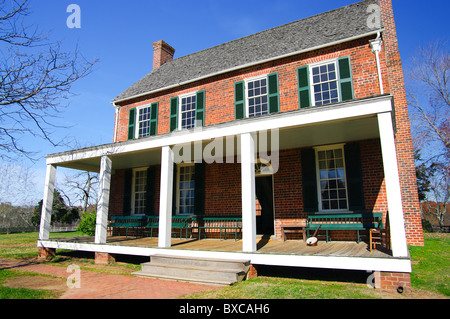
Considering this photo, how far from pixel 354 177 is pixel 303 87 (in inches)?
128

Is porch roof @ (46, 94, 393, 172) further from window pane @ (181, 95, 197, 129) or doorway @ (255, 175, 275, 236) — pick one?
window pane @ (181, 95, 197, 129)

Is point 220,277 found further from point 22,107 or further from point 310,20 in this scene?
point 310,20

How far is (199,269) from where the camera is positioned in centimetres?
632

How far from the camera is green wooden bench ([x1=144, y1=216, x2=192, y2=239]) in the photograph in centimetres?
1023

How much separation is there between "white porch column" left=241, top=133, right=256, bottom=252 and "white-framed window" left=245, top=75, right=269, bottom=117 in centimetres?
325

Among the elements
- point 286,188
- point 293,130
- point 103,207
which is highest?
point 293,130

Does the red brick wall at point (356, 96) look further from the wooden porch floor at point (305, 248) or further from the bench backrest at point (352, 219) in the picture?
the wooden porch floor at point (305, 248)

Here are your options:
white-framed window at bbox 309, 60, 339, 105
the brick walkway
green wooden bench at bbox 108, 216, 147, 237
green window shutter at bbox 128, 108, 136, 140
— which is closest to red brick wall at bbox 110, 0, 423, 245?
white-framed window at bbox 309, 60, 339, 105

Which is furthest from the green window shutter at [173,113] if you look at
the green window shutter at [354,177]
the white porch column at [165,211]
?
the green window shutter at [354,177]

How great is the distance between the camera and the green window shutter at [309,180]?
8.70 metres

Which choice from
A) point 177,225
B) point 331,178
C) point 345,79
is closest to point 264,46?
point 345,79

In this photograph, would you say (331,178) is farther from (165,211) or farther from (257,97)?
(165,211)
